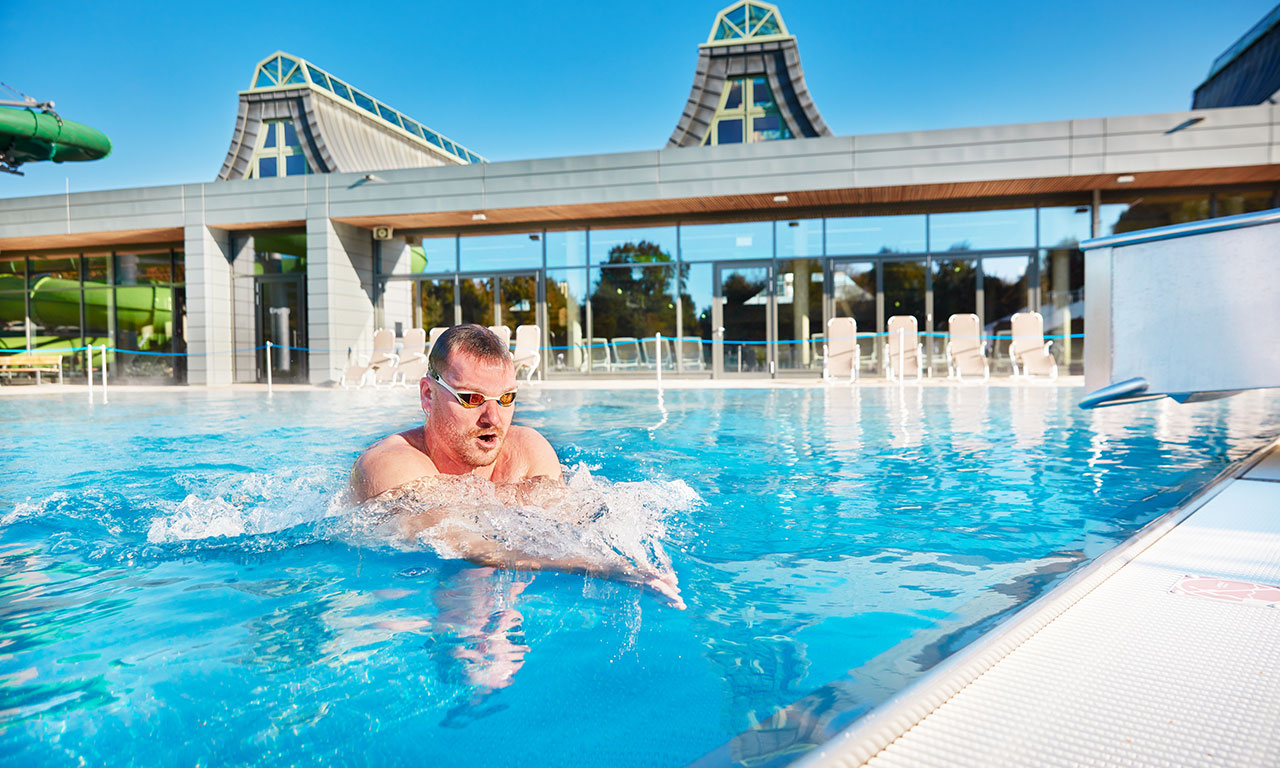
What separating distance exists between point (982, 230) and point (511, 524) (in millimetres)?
13589

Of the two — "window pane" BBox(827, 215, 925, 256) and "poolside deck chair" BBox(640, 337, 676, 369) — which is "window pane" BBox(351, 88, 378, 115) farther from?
"window pane" BBox(827, 215, 925, 256)

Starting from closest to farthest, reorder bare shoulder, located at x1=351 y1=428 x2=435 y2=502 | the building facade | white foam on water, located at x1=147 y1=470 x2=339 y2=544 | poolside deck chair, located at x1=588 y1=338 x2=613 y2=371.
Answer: bare shoulder, located at x1=351 y1=428 x2=435 y2=502
white foam on water, located at x1=147 y1=470 x2=339 y2=544
the building facade
poolside deck chair, located at x1=588 y1=338 x2=613 y2=371

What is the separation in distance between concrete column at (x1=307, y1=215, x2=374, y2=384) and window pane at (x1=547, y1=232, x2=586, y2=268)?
409cm

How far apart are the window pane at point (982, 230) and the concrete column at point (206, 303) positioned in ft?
47.3

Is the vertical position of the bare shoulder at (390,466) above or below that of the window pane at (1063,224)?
below

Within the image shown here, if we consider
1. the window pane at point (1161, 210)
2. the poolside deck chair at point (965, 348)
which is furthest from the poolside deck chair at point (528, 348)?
the window pane at point (1161, 210)

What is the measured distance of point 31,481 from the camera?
4484mm

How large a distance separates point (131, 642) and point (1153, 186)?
51.1 ft

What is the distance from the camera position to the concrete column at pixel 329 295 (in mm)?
14617

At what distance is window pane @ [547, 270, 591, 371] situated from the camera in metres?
15.3

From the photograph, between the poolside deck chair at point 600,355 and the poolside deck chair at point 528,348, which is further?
the poolside deck chair at point 600,355

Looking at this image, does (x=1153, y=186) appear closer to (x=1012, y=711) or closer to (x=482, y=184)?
(x=482, y=184)

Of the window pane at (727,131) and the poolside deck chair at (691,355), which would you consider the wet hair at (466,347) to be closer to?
the poolside deck chair at (691,355)

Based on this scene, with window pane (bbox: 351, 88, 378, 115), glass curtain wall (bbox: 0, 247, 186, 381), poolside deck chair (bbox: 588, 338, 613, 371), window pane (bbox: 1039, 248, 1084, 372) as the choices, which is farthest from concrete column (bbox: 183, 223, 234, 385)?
window pane (bbox: 1039, 248, 1084, 372)
